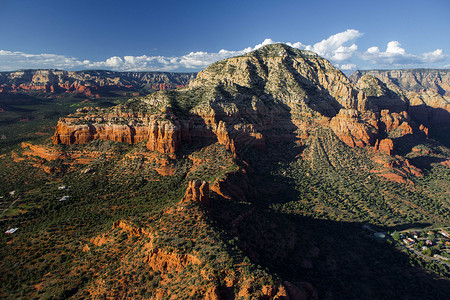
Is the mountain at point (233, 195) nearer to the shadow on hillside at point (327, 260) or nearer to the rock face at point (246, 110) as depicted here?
the shadow on hillside at point (327, 260)

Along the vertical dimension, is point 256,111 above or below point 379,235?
above

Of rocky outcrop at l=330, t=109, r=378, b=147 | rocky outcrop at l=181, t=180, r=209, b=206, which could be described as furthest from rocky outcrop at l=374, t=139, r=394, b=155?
rocky outcrop at l=181, t=180, r=209, b=206

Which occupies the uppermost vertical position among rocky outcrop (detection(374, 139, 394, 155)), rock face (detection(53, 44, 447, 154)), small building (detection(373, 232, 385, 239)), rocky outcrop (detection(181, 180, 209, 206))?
rock face (detection(53, 44, 447, 154))

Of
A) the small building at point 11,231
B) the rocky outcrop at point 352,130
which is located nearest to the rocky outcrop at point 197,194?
the small building at point 11,231

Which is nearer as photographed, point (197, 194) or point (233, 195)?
point (197, 194)

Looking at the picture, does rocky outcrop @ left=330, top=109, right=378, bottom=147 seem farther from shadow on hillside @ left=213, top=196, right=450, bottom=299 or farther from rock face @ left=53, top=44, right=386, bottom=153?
shadow on hillside @ left=213, top=196, right=450, bottom=299

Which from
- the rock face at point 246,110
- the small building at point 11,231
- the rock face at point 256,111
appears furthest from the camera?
the rock face at point 256,111

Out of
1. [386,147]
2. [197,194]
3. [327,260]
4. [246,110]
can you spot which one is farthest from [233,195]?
[386,147]

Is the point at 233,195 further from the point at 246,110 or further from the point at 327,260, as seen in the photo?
the point at 246,110

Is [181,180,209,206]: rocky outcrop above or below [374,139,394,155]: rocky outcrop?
above
